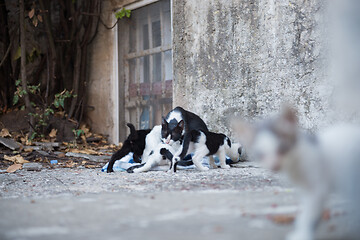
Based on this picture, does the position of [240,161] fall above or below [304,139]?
below

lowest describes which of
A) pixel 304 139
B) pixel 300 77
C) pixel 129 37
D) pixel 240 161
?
pixel 240 161

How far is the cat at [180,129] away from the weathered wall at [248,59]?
1.87ft

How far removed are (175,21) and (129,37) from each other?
1515 millimetres

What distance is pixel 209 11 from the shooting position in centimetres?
581

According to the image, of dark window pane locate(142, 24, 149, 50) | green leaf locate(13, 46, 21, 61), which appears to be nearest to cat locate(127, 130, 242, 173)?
dark window pane locate(142, 24, 149, 50)

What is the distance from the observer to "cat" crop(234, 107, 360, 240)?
1635 mm

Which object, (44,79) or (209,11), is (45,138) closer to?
(44,79)

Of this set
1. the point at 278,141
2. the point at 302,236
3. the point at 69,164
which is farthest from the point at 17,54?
the point at 302,236

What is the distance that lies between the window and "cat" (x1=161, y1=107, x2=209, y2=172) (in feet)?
5.19

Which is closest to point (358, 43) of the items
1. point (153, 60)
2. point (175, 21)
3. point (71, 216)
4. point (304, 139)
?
Answer: point (304, 139)

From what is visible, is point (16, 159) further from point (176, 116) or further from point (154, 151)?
point (176, 116)

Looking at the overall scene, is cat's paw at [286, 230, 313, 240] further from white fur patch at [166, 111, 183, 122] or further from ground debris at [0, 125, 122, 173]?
ground debris at [0, 125, 122, 173]

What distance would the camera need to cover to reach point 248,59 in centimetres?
535

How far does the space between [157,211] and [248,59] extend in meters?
3.41
